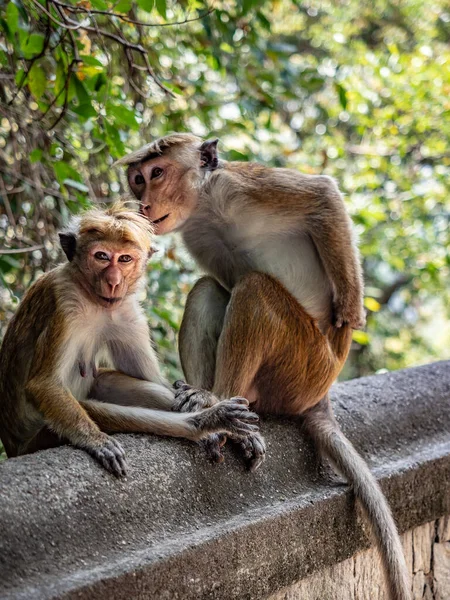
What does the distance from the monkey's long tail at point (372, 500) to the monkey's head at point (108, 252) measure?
0.85 m

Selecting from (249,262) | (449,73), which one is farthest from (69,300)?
(449,73)

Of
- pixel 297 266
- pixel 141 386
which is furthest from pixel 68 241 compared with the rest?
pixel 297 266

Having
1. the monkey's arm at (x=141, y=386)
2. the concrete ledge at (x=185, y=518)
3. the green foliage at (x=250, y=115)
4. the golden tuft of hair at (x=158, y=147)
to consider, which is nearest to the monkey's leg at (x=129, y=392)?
the monkey's arm at (x=141, y=386)

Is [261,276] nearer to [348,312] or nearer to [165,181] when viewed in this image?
[348,312]

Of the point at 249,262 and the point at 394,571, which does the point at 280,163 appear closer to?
the point at 249,262

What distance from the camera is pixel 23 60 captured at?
3.05 meters

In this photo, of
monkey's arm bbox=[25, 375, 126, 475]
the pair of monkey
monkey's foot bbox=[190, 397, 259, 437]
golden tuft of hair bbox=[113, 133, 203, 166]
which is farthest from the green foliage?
monkey's foot bbox=[190, 397, 259, 437]

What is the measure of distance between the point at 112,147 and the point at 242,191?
26.2 inches

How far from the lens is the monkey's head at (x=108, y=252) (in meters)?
2.35

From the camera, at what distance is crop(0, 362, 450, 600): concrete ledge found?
175cm

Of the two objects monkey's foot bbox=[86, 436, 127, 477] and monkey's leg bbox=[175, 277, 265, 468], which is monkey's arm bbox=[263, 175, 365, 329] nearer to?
monkey's leg bbox=[175, 277, 265, 468]

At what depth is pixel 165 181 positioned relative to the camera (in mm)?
2986

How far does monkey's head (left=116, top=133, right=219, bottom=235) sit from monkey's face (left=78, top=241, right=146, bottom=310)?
540mm

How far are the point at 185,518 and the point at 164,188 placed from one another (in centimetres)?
136
